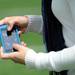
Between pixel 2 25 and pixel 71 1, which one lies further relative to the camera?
pixel 2 25

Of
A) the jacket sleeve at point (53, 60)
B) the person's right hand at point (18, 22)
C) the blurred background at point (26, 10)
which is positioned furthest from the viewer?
the blurred background at point (26, 10)

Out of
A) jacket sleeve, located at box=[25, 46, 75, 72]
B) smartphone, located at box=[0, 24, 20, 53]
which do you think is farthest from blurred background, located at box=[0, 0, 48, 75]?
jacket sleeve, located at box=[25, 46, 75, 72]

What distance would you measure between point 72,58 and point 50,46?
0.19 meters

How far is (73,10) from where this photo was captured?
856 millimetres

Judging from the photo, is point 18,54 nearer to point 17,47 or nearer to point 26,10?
point 17,47

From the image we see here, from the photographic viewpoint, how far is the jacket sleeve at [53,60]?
85 centimetres

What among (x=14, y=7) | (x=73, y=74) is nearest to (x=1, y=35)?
(x=73, y=74)

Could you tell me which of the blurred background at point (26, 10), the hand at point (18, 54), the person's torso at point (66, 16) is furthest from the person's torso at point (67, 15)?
the blurred background at point (26, 10)

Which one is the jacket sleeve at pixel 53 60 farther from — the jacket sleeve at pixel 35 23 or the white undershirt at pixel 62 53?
the jacket sleeve at pixel 35 23

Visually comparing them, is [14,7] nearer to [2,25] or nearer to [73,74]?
[2,25]

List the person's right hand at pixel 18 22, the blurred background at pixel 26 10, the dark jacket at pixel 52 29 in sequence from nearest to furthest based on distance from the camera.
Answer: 1. the dark jacket at pixel 52 29
2. the person's right hand at pixel 18 22
3. the blurred background at pixel 26 10

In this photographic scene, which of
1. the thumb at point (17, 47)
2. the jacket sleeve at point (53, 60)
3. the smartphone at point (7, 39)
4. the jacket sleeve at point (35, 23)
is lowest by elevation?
the jacket sleeve at point (53, 60)

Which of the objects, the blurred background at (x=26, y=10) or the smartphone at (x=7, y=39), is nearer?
the smartphone at (x=7, y=39)

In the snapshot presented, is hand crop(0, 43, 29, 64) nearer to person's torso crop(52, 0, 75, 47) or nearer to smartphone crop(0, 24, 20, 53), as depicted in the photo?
smartphone crop(0, 24, 20, 53)
